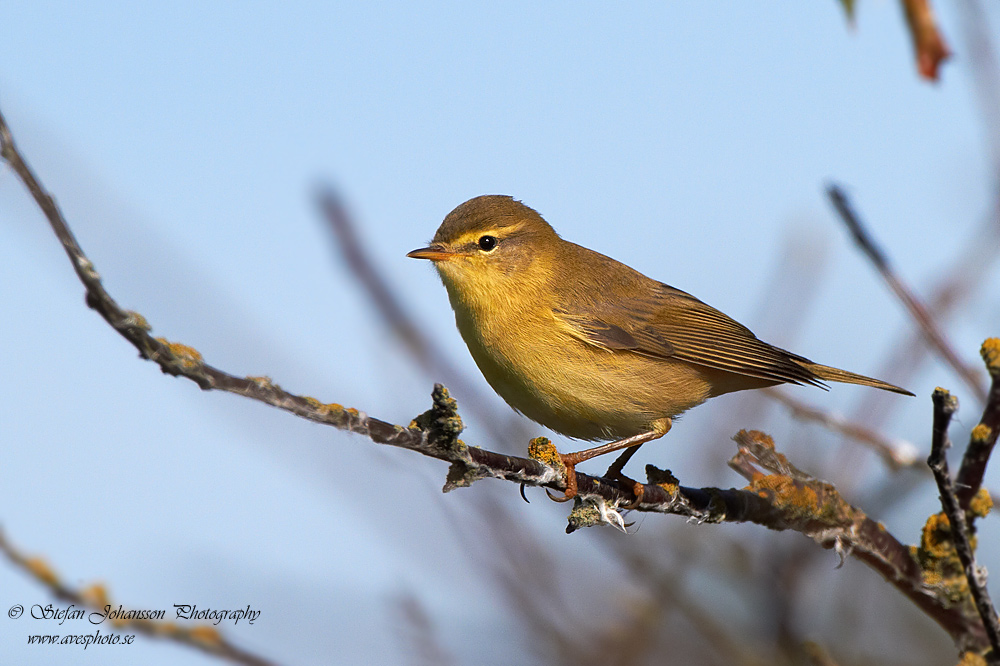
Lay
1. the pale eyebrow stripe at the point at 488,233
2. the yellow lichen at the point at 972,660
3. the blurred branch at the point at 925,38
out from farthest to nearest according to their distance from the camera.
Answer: the pale eyebrow stripe at the point at 488,233, the yellow lichen at the point at 972,660, the blurred branch at the point at 925,38

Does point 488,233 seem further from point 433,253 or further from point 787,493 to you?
point 787,493

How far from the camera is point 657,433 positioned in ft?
14.9

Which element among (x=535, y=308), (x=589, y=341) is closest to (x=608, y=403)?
(x=589, y=341)

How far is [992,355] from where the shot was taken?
200cm

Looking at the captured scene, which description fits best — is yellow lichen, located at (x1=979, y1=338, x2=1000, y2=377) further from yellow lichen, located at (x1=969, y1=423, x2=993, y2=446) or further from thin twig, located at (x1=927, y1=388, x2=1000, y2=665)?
yellow lichen, located at (x1=969, y1=423, x2=993, y2=446)

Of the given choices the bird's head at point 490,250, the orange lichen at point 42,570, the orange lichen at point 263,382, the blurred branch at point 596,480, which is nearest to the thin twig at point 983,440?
the blurred branch at point 596,480

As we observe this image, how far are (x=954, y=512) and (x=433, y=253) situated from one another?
307cm

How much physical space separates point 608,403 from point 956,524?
2136mm

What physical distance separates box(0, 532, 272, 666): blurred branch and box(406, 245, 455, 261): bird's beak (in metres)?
2.90

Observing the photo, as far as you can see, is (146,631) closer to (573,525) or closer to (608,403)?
(573,525)

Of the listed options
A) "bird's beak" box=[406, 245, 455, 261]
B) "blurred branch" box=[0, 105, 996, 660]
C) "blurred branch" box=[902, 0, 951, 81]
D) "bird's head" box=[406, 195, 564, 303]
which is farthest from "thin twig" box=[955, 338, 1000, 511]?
"bird's beak" box=[406, 245, 455, 261]

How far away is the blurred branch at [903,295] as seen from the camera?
2453 mm

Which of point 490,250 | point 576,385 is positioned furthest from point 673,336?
point 490,250

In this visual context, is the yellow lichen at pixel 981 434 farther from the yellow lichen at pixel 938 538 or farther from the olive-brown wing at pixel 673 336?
the olive-brown wing at pixel 673 336
